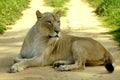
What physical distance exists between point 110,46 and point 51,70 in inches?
114

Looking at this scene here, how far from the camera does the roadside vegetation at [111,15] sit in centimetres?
1304

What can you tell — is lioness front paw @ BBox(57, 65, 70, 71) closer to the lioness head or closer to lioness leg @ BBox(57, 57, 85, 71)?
lioness leg @ BBox(57, 57, 85, 71)

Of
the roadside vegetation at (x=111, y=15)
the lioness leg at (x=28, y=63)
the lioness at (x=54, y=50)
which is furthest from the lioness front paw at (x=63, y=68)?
the roadside vegetation at (x=111, y=15)

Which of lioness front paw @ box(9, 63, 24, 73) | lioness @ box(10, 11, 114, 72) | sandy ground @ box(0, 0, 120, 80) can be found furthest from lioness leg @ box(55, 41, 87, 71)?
lioness front paw @ box(9, 63, 24, 73)

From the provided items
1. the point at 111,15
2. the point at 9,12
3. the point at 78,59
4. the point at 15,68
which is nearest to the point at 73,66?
the point at 78,59

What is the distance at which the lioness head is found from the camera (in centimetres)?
726

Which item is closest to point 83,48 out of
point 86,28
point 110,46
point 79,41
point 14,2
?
point 79,41

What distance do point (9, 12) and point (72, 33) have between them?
4054 mm

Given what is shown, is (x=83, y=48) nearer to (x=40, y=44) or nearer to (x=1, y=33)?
(x=40, y=44)

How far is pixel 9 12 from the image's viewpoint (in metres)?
15.6

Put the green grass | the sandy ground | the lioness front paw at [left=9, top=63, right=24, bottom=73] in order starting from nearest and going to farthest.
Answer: the sandy ground < the lioness front paw at [left=9, top=63, right=24, bottom=73] < the green grass

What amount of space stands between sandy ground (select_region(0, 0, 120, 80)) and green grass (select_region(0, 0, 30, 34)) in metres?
0.22

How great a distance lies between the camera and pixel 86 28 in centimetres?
1355

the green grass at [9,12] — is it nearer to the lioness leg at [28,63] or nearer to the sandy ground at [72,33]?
the sandy ground at [72,33]
